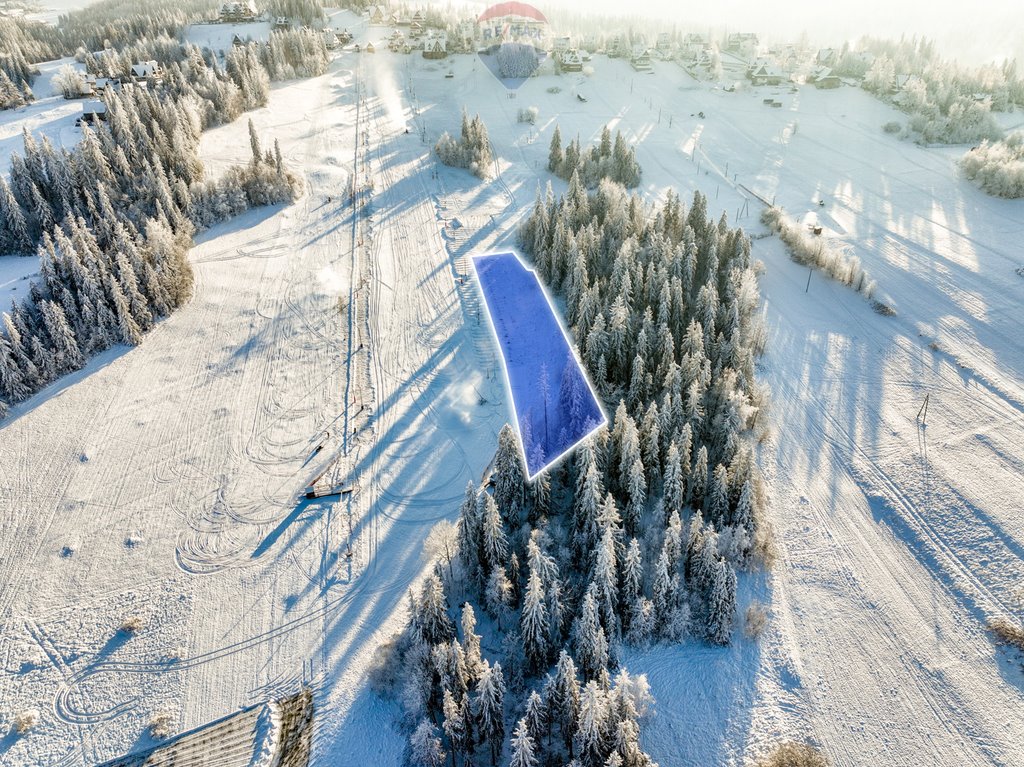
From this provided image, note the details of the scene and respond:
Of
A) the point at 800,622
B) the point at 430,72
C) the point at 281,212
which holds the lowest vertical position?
the point at 800,622

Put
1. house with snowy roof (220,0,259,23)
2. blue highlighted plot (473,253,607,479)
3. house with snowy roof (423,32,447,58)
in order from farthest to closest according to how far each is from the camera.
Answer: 1. house with snowy roof (220,0,259,23)
2. house with snowy roof (423,32,447,58)
3. blue highlighted plot (473,253,607,479)

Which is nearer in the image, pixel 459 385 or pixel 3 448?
pixel 3 448

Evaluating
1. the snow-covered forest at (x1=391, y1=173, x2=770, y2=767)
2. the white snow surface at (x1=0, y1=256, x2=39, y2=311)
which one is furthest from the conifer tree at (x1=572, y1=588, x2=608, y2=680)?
the white snow surface at (x1=0, y1=256, x2=39, y2=311)

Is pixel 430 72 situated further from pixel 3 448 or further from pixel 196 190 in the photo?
pixel 3 448

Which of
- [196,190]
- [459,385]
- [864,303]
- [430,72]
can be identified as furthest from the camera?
[430,72]

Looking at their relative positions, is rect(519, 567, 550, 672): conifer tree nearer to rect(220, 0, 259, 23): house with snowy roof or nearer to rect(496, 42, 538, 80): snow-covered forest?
rect(496, 42, 538, 80): snow-covered forest

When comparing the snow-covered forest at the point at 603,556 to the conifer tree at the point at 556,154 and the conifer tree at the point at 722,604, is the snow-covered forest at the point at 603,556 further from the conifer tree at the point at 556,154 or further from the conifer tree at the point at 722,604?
the conifer tree at the point at 556,154

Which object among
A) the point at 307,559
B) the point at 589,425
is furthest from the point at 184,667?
the point at 589,425
